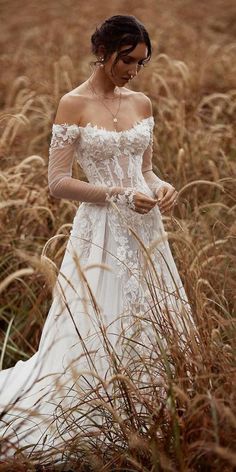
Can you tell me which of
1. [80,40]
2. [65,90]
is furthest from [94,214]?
[80,40]

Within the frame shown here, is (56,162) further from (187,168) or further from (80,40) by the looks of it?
(80,40)

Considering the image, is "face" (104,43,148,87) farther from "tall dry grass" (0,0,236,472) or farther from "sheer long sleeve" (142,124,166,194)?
"tall dry grass" (0,0,236,472)

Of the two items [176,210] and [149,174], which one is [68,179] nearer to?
[149,174]

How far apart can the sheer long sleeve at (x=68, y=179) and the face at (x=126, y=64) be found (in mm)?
236

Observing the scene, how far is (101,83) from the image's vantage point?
332 cm

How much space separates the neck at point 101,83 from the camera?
10.8ft

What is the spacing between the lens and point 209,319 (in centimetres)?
296

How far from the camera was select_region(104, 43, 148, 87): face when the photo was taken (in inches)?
125

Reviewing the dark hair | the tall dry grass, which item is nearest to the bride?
the dark hair

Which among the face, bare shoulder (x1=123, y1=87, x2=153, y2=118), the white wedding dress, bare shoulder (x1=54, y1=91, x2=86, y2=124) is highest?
the face

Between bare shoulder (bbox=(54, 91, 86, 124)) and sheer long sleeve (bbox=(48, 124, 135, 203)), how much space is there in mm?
26

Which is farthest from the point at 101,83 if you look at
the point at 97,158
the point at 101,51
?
the point at 97,158

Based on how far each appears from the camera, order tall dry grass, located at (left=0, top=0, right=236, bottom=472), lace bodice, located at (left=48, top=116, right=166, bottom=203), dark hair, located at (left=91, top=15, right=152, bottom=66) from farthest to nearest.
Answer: lace bodice, located at (left=48, top=116, right=166, bottom=203) → dark hair, located at (left=91, top=15, right=152, bottom=66) → tall dry grass, located at (left=0, top=0, right=236, bottom=472)

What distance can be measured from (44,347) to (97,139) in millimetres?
929
